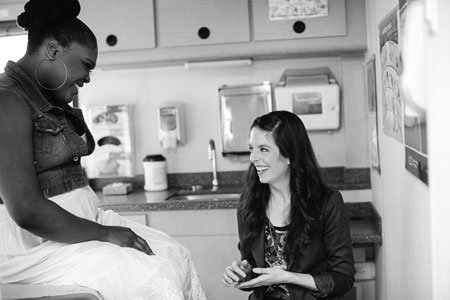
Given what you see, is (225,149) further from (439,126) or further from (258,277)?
(439,126)

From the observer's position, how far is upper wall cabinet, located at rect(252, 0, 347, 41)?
118 inches

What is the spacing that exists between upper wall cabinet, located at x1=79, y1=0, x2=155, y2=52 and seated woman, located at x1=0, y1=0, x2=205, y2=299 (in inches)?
68.0

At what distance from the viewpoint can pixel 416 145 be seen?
1.61 meters

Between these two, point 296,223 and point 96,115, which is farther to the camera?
point 96,115

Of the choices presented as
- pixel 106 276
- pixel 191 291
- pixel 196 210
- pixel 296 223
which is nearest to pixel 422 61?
pixel 106 276

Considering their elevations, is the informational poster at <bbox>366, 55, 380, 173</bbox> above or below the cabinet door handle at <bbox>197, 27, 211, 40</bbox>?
Result: below

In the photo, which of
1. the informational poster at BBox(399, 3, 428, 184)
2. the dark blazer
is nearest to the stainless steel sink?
the dark blazer

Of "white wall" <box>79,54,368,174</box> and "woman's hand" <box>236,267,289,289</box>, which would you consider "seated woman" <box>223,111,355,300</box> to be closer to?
"woman's hand" <box>236,267,289,289</box>

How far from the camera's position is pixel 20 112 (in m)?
1.28

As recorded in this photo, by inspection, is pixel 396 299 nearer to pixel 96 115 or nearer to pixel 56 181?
pixel 56 181

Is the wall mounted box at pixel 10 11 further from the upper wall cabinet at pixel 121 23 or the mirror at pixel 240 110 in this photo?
the mirror at pixel 240 110

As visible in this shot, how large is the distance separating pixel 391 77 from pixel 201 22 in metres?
1.41

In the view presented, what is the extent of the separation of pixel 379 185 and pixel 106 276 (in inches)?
69.2

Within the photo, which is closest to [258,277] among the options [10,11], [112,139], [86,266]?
[86,266]
